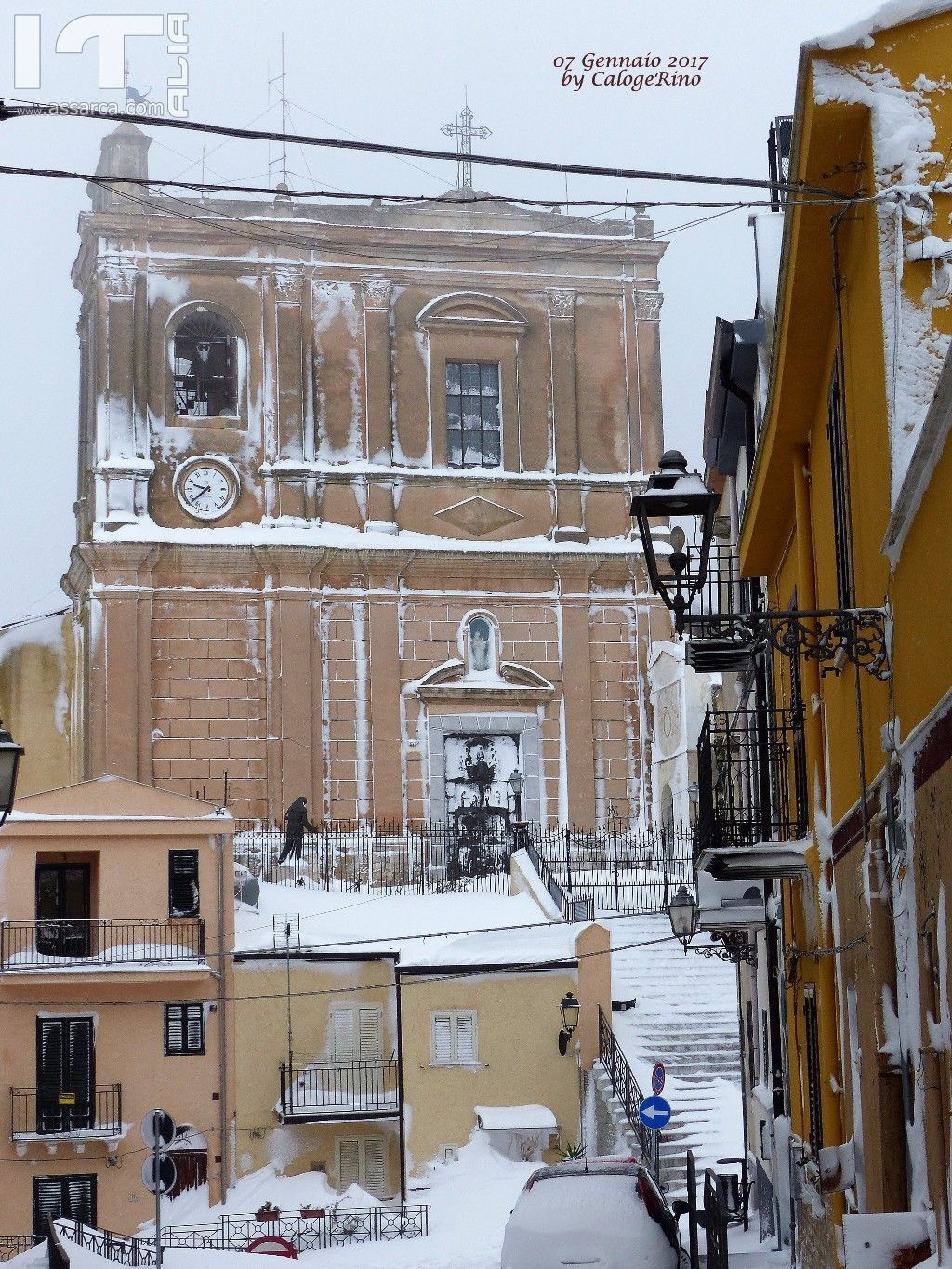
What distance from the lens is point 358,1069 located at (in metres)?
28.6

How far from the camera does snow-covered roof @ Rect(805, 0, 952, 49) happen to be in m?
9.09

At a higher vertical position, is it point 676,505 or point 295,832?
point 676,505

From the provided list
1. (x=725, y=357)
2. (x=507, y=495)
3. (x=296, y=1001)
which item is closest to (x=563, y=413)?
(x=507, y=495)

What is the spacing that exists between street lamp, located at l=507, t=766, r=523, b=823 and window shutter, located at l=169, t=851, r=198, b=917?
12.4 metres

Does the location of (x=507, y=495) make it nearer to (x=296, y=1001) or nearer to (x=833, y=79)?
(x=296, y=1001)

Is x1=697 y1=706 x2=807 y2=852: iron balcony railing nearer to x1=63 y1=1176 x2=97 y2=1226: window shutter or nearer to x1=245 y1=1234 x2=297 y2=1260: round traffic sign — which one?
x1=245 y1=1234 x2=297 y2=1260: round traffic sign

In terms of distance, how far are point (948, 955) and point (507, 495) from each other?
3503 cm

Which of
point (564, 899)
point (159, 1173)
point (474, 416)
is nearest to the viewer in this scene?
point (159, 1173)

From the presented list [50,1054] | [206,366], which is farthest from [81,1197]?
[206,366]

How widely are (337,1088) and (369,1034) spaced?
96 centimetres

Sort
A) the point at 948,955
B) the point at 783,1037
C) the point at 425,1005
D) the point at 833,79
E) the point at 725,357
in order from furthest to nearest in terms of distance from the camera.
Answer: the point at 425,1005
the point at 725,357
the point at 783,1037
the point at 833,79
the point at 948,955

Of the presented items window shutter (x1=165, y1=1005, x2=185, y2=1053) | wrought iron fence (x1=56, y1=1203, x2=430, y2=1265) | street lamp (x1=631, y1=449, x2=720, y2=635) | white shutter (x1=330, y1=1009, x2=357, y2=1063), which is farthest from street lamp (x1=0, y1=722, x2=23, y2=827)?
white shutter (x1=330, y1=1009, x2=357, y2=1063)

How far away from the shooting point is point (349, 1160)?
27.9 metres

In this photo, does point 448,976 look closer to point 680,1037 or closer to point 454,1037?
point 454,1037
